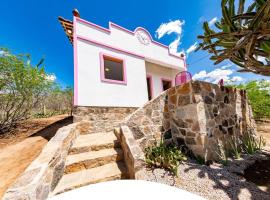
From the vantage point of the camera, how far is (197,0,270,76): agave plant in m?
3.13

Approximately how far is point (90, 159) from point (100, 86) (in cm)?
373

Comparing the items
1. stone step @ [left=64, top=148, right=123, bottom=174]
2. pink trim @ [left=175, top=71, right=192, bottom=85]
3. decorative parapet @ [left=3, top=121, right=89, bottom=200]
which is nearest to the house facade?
pink trim @ [left=175, top=71, right=192, bottom=85]

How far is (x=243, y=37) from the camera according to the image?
3502 mm

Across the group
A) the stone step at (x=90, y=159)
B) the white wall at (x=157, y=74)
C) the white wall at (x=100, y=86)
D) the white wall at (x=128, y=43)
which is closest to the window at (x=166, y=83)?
the white wall at (x=157, y=74)

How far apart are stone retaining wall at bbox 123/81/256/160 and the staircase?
0.92 metres

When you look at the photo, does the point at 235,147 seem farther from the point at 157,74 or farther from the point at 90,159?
the point at 157,74

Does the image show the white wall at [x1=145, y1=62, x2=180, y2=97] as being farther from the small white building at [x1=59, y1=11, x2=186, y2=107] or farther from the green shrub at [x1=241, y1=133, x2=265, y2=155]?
the green shrub at [x1=241, y1=133, x2=265, y2=155]

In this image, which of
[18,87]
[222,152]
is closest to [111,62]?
[18,87]

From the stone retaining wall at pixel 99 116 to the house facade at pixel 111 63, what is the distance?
15cm

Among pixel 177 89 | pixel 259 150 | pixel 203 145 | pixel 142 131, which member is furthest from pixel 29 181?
pixel 259 150

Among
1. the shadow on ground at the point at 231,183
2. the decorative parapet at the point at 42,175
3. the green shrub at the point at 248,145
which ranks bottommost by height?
the shadow on ground at the point at 231,183

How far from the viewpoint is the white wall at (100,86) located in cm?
583

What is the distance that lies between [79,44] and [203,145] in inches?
246

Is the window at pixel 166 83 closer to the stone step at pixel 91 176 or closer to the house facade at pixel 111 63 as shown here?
the house facade at pixel 111 63
